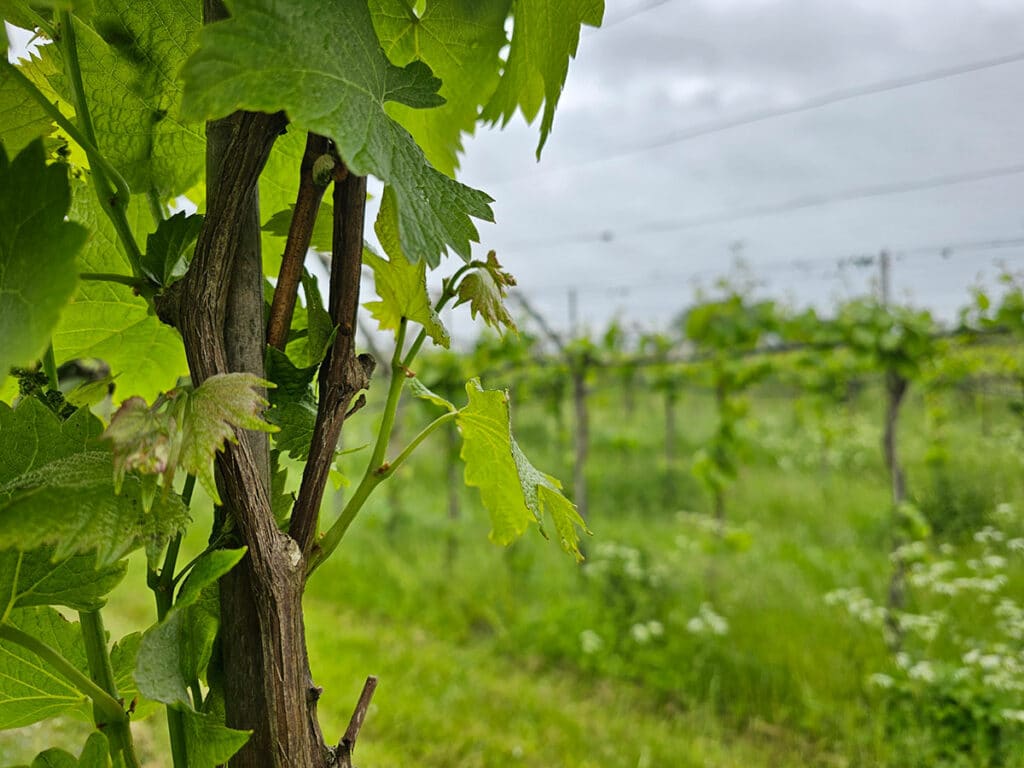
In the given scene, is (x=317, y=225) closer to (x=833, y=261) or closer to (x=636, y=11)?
(x=833, y=261)

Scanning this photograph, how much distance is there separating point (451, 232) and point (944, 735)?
4054mm

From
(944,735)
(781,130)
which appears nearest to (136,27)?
(944,735)

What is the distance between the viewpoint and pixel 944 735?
363 cm

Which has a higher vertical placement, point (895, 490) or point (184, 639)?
point (184, 639)

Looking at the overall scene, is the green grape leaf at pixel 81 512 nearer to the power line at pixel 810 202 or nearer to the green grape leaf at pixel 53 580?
the green grape leaf at pixel 53 580

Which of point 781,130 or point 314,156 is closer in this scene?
point 314,156

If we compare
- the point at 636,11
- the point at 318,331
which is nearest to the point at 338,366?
the point at 318,331

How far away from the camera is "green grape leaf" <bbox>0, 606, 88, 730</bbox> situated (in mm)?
565

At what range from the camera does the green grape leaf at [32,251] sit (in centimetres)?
36

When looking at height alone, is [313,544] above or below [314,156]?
below

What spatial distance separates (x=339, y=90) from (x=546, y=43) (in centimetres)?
21

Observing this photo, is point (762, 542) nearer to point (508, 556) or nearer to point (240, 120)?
point (508, 556)

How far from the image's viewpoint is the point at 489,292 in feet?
1.96

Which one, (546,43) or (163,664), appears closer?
(163,664)
